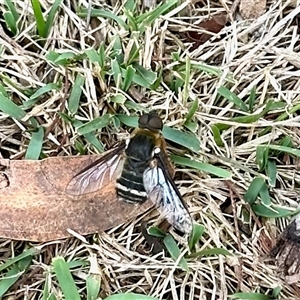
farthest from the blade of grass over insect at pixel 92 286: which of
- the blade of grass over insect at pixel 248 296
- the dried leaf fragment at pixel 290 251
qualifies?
the dried leaf fragment at pixel 290 251

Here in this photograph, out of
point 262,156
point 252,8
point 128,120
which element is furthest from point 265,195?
point 252,8

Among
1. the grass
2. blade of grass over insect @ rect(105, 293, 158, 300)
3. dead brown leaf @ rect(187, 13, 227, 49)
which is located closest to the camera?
blade of grass over insect @ rect(105, 293, 158, 300)

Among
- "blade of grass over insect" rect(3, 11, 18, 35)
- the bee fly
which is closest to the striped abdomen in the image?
the bee fly

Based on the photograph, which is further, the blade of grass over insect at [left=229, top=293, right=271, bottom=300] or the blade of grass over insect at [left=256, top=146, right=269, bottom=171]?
the blade of grass over insect at [left=256, top=146, right=269, bottom=171]

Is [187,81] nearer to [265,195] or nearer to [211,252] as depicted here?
[265,195]

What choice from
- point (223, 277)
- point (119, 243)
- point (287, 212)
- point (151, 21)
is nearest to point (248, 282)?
point (223, 277)

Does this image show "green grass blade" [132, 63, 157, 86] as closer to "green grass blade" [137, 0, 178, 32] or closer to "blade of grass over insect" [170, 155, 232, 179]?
"green grass blade" [137, 0, 178, 32]
